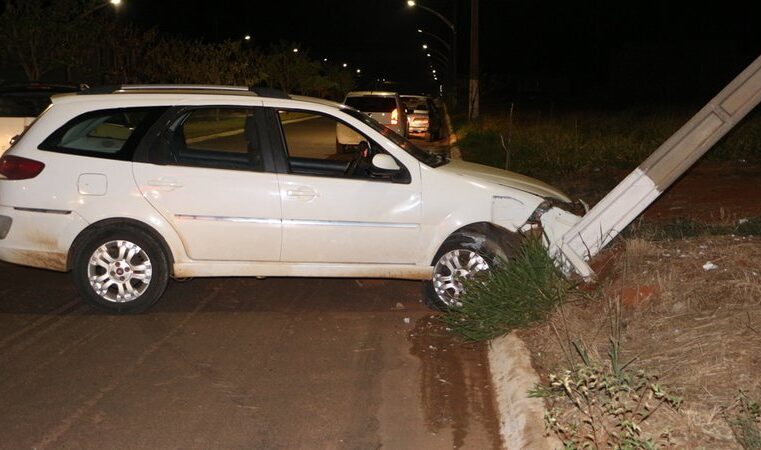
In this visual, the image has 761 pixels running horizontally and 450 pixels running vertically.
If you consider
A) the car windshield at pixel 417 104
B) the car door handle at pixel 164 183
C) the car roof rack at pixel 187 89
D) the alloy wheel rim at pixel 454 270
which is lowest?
the car windshield at pixel 417 104

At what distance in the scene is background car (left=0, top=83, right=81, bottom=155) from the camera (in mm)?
14375

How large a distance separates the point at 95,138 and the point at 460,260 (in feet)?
11.0

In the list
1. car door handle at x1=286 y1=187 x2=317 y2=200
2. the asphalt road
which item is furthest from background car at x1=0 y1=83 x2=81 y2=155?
car door handle at x1=286 y1=187 x2=317 y2=200

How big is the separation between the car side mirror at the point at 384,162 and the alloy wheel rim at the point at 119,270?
2053 mm

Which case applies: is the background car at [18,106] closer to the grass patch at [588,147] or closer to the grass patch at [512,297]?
the grass patch at [588,147]

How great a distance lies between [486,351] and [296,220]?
195 centimetres

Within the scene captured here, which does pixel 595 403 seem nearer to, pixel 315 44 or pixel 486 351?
pixel 486 351

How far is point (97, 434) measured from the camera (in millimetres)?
5215

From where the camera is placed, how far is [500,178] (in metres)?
8.10

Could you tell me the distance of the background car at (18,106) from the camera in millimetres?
14375

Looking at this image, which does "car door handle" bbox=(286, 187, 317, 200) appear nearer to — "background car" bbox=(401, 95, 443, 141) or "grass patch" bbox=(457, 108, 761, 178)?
"grass patch" bbox=(457, 108, 761, 178)

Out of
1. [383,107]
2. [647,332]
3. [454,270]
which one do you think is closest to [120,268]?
[454,270]

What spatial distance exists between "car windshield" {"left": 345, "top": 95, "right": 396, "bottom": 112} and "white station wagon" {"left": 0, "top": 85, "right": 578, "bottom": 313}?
1639cm

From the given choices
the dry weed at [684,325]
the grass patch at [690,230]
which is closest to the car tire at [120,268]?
the dry weed at [684,325]
